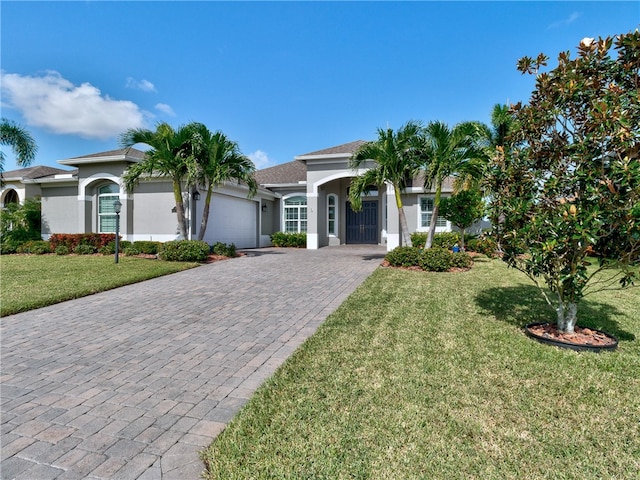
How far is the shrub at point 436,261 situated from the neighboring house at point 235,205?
596 cm

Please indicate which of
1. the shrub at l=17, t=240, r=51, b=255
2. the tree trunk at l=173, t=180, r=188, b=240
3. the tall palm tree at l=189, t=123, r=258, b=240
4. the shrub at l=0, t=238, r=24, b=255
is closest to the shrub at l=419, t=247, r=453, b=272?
the tall palm tree at l=189, t=123, r=258, b=240

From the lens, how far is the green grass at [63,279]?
688 centimetres

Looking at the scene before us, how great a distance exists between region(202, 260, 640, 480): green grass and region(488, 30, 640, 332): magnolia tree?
1.20 metres

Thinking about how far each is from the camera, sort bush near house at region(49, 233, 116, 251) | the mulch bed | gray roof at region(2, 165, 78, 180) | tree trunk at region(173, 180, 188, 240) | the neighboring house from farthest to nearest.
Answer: gray roof at region(2, 165, 78, 180) → the neighboring house → bush near house at region(49, 233, 116, 251) → tree trunk at region(173, 180, 188, 240) → the mulch bed

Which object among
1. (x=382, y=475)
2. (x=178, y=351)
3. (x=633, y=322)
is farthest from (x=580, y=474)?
(x=633, y=322)

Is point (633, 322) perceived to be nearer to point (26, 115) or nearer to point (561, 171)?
point (561, 171)

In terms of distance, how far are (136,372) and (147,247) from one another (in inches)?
496

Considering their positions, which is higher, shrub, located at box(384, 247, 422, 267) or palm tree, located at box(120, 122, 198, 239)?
palm tree, located at box(120, 122, 198, 239)

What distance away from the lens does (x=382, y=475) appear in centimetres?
211

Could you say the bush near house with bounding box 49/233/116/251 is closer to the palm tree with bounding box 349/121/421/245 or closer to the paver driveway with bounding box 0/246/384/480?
the paver driveway with bounding box 0/246/384/480

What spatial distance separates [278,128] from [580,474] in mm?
22536

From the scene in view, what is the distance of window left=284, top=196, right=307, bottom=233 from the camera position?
2189 cm

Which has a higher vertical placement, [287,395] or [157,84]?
[157,84]

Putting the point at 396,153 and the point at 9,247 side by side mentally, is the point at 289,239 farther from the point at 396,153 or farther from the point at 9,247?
the point at 9,247
